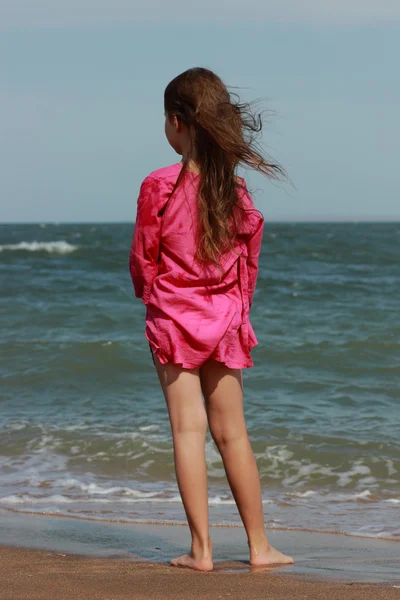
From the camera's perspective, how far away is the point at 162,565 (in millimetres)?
2924

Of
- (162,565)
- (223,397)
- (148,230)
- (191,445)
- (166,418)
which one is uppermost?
(148,230)

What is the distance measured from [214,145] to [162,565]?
4.66 ft

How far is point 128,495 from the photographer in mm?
4391

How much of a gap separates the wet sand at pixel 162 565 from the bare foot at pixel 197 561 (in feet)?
0.14

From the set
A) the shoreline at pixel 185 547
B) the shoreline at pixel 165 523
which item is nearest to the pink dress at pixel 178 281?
→ the shoreline at pixel 185 547

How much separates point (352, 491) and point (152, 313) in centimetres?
213

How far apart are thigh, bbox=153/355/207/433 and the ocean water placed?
3.78ft

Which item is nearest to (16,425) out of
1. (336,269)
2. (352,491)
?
(352,491)

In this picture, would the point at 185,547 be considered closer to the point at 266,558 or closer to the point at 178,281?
the point at 266,558

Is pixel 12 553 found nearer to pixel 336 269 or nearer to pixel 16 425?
pixel 16 425

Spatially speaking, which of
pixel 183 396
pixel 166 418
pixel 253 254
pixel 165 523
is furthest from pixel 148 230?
pixel 166 418

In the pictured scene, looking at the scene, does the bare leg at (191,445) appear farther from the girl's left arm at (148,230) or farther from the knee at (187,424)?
the girl's left arm at (148,230)

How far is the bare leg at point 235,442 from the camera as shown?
114 inches

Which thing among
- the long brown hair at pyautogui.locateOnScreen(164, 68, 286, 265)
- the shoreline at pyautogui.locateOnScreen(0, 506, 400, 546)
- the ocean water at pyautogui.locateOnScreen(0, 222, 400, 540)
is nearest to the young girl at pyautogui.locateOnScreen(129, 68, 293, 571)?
the long brown hair at pyautogui.locateOnScreen(164, 68, 286, 265)
